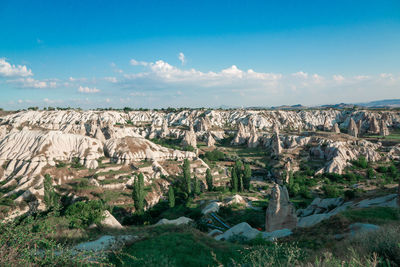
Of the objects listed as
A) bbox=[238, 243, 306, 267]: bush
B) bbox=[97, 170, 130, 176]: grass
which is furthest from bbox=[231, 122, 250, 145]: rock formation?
bbox=[238, 243, 306, 267]: bush

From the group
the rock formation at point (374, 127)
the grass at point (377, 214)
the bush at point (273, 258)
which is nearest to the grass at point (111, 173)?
the grass at point (377, 214)

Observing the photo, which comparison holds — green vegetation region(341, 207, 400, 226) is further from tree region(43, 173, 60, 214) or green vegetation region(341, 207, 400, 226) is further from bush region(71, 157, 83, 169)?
bush region(71, 157, 83, 169)

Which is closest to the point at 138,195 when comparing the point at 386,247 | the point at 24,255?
the point at 24,255

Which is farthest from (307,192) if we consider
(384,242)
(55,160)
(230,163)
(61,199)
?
(55,160)

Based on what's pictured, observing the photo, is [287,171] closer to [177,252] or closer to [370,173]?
[370,173]

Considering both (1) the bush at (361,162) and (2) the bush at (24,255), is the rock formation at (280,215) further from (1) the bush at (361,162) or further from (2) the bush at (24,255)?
(1) the bush at (361,162)

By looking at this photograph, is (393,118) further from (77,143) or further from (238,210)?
(77,143)

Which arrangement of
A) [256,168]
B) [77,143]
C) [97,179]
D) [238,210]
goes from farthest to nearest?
[256,168] < [77,143] < [97,179] < [238,210]

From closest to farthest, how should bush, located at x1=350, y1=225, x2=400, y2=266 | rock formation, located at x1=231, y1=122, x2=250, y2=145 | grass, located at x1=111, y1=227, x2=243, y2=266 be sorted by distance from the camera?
bush, located at x1=350, y1=225, x2=400, y2=266 < grass, located at x1=111, y1=227, x2=243, y2=266 < rock formation, located at x1=231, y1=122, x2=250, y2=145
